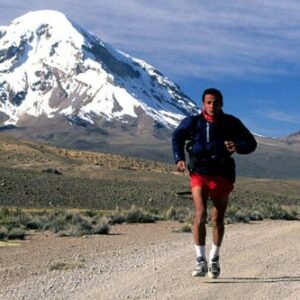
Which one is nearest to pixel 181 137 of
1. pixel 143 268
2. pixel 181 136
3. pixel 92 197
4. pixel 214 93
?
pixel 181 136

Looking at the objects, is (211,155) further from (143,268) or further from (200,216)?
(143,268)

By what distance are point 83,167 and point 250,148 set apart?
199ft

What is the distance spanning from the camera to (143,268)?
429 inches

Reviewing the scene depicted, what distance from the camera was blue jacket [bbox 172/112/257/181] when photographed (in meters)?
9.77

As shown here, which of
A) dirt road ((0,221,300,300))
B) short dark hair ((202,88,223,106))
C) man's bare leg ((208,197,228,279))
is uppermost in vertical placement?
short dark hair ((202,88,223,106))

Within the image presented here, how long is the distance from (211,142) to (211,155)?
0.15m

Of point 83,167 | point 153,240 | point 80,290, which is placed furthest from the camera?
point 83,167

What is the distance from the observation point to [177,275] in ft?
33.3

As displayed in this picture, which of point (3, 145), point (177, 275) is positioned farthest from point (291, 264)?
point (3, 145)

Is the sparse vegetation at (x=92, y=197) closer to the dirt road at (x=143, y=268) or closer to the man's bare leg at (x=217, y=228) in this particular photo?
the dirt road at (x=143, y=268)

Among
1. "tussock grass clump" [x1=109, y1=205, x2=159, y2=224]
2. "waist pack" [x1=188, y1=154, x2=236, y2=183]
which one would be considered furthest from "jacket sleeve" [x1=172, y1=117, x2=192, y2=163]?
"tussock grass clump" [x1=109, y1=205, x2=159, y2=224]

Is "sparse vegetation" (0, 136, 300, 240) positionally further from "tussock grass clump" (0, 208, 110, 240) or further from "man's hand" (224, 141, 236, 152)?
"man's hand" (224, 141, 236, 152)

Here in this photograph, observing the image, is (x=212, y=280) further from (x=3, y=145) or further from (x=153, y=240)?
(x=3, y=145)

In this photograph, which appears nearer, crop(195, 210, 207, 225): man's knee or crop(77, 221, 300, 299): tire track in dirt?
crop(77, 221, 300, 299): tire track in dirt
